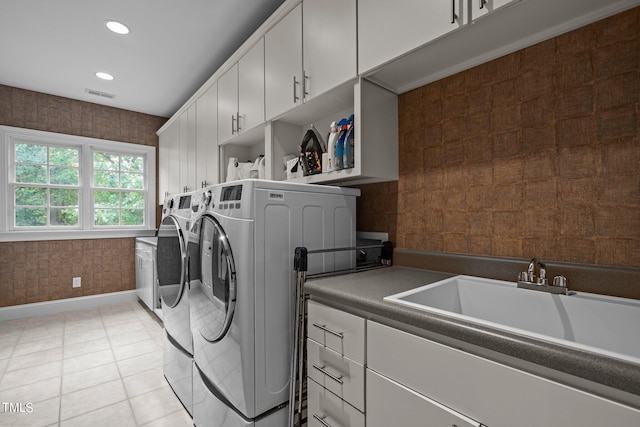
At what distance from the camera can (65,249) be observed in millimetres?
3787

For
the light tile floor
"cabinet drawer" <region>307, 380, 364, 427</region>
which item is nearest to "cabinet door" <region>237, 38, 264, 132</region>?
"cabinet drawer" <region>307, 380, 364, 427</region>

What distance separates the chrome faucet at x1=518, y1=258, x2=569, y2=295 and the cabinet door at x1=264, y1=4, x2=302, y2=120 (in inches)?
55.3

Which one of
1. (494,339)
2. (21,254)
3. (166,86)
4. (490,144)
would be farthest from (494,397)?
(21,254)

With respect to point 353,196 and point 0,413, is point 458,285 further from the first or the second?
point 0,413

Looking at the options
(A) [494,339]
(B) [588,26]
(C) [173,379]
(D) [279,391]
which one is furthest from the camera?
(C) [173,379]

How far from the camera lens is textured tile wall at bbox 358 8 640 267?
1.05 m

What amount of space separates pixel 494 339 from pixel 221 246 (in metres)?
1.13

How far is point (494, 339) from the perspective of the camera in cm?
71

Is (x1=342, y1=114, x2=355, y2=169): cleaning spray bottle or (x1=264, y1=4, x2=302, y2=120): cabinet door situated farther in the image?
(x1=264, y1=4, x2=302, y2=120): cabinet door

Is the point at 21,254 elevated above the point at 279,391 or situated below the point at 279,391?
above

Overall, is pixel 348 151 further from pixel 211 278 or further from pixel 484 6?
pixel 211 278

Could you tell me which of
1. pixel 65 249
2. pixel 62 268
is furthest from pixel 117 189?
pixel 62 268

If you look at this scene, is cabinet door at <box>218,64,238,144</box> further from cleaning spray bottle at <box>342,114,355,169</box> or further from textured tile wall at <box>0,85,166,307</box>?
textured tile wall at <box>0,85,166,307</box>

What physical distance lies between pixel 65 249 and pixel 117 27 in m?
2.89
